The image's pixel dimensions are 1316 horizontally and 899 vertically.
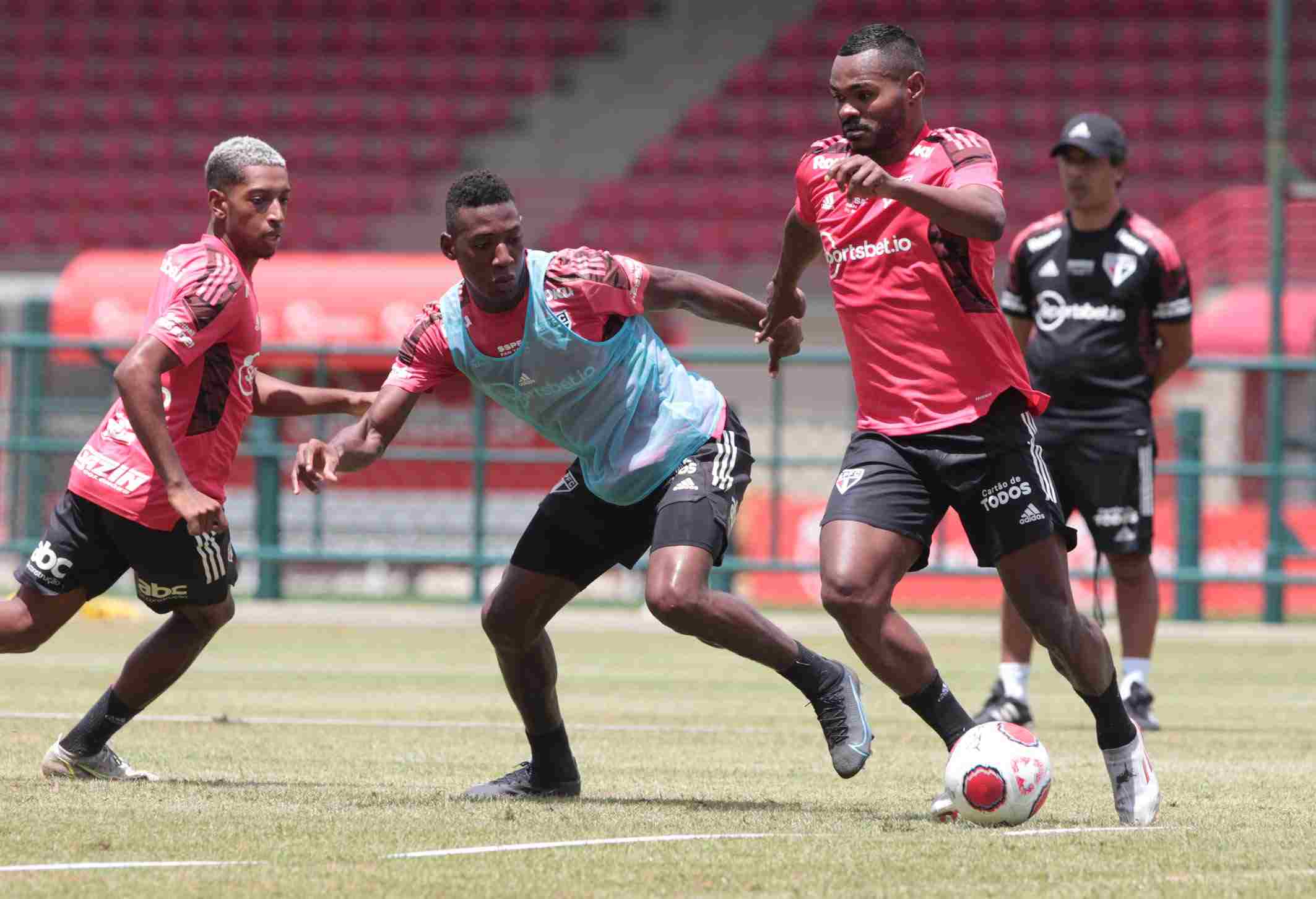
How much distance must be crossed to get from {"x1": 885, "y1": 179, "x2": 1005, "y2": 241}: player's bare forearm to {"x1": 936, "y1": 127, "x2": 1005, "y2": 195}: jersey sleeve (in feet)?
0.35

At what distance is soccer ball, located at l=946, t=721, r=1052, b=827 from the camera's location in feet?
17.1

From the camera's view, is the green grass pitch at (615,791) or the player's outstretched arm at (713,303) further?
the player's outstretched arm at (713,303)

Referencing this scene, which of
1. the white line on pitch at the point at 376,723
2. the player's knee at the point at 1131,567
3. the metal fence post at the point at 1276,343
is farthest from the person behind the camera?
the metal fence post at the point at 1276,343

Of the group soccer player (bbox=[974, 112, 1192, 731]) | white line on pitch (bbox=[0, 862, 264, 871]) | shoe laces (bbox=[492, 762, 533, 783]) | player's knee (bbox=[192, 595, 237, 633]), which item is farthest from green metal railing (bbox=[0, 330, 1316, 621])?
white line on pitch (bbox=[0, 862, 264, 871])

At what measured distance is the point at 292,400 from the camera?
6.53 metres

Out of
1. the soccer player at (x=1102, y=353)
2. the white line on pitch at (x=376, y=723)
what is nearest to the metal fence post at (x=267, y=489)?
the white line on pitch at (x=376, y=723)

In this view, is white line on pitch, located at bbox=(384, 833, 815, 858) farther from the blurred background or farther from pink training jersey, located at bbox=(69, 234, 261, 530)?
the blurred background

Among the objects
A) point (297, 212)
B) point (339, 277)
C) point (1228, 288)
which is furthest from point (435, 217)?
point (1228, 288)

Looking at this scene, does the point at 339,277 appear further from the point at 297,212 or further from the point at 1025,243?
the point at 1025,243

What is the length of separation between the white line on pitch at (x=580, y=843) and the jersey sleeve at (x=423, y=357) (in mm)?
1557

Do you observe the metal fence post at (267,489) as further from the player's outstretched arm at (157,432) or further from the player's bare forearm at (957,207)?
the player's bare forearm at (957,207)

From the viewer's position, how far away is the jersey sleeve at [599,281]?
5.78m

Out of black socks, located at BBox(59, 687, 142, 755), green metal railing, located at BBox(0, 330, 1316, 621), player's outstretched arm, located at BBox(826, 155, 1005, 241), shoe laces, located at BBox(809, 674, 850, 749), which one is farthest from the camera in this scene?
green metal railing, located at BBox(0, 330, 1316, 621)

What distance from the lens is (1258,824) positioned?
536 cm
